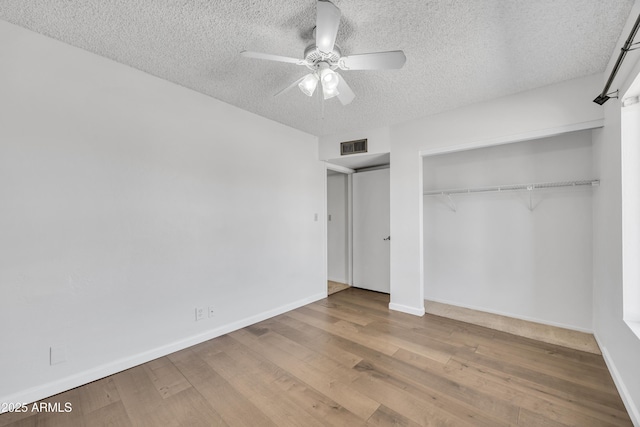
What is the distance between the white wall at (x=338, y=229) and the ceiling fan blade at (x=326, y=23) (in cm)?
329

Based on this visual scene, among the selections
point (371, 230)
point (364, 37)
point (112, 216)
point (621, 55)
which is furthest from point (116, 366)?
point (621, 55)

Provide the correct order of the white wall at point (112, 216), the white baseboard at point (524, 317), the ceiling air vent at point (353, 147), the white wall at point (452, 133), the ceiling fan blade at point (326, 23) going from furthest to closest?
1. the ceiling air vent at point (353, 147)
2. the white baseboard at point (524, 317)
3. the white wall at point (452, 133)
4. the white wall at point (112, 216)
5. the ceiling fan blade at point (326, 23)

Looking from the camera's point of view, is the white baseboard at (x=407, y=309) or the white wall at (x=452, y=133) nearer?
the white wall at (x=452, y=133)

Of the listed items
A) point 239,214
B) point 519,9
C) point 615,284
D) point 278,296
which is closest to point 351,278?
point 278,296

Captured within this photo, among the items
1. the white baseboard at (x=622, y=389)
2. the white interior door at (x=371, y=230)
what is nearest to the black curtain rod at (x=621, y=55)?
the white baseboard at (x=622, y=389)

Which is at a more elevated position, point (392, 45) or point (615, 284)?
point (392, 45)

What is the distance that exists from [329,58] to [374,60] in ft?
1.03

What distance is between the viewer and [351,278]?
4723mm

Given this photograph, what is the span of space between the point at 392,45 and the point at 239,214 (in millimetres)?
2165

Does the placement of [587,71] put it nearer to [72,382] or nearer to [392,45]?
[392,45]

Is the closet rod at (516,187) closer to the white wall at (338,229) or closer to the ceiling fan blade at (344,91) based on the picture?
the white wall at (338,229)

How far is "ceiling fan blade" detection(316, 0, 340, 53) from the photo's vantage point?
134 centimetres

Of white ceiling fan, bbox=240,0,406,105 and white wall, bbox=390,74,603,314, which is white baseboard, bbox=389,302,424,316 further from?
white ceiling fan, bbox=240,0,406,105

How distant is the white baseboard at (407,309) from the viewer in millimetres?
3275
